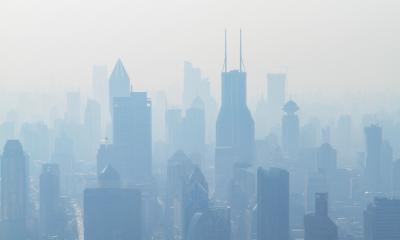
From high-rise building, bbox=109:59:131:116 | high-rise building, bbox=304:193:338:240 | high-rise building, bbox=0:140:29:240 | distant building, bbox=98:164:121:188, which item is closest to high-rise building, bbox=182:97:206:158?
high-rise building, bbox=109:59:131:116

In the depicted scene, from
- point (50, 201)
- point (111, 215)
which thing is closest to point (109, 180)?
point (111, 215)

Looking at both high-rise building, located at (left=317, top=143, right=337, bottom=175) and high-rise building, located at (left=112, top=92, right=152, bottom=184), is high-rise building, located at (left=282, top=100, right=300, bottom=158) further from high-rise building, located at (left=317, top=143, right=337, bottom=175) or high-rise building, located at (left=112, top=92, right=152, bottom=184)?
high-rise building, located at (left=112, top=92, right=152, bottom=184)

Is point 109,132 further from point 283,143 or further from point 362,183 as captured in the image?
point 362,183

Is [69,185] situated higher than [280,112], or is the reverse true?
[280,112]

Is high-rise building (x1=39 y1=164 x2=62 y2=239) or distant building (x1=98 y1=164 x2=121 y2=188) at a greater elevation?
distant building (x1=98 y1=164 x2=121 y2=188)

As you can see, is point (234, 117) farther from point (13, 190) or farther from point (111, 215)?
point (111, 215)

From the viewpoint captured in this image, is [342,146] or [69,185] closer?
[69,185]

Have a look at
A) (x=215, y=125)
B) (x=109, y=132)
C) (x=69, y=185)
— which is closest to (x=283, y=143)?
(x=215, y=125)
